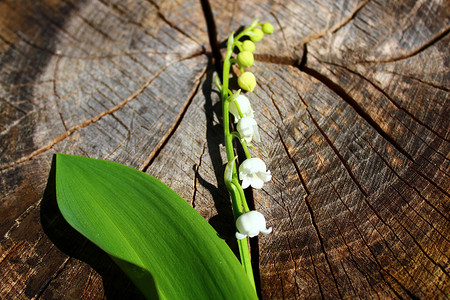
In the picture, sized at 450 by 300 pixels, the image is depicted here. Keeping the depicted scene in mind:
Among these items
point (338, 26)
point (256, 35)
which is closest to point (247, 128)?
point (256, 35)

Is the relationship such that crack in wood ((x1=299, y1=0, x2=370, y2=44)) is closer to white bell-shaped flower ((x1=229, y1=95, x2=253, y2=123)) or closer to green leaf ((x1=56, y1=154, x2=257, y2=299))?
white bell-shaped flower ((x1=229, y1=95, x2=253, y2=123))

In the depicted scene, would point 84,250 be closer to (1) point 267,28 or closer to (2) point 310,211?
(2) point 310,211

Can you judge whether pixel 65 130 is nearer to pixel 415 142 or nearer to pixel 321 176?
pixel 321 176

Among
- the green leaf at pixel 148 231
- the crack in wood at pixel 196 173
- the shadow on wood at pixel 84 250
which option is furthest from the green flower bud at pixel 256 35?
the shadow on wood at pixel 84 250

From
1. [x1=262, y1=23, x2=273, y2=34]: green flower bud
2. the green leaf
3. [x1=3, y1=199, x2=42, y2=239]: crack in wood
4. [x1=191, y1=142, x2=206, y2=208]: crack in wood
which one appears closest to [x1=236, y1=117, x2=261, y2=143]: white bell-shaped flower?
[x1=191, y1=142, x2=206, y2=208]: crack in wood

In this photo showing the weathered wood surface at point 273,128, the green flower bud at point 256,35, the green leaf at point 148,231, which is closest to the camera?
the green leaf at point 148,231

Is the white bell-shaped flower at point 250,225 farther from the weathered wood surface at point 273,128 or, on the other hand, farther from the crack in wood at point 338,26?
the crack in wood at point 338,26
